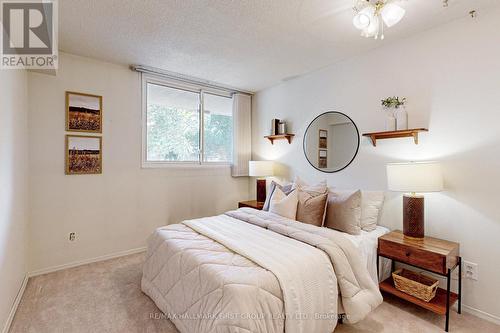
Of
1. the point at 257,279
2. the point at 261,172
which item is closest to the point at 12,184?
the point at 257,279

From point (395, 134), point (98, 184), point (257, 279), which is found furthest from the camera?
point (98, 184)

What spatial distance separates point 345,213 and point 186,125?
2.65m

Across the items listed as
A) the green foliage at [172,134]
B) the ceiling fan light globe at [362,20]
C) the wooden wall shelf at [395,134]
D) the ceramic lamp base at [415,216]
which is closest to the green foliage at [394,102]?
the wooden wall shelf at [395,134]

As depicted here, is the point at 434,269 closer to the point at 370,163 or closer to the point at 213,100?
the point at 370,163

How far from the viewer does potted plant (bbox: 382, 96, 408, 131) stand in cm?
245

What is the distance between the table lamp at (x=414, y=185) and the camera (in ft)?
6.84

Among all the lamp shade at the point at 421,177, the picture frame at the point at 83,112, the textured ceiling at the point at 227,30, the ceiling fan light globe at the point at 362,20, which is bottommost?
the lamp shade at the point at 421,177

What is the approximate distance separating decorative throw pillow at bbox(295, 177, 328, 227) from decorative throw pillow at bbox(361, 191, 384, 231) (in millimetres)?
402

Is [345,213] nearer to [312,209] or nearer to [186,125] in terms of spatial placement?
[312,209]

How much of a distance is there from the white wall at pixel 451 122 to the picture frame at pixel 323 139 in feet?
1.32

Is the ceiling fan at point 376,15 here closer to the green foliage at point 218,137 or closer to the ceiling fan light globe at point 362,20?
the ceiling fan light globe at point 362,20

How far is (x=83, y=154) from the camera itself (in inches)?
118

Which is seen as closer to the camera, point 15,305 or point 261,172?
point 15,305

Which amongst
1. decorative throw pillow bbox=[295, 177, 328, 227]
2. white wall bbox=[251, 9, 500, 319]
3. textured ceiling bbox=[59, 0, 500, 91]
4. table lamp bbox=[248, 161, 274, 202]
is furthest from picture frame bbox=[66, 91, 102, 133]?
white wall bbox=[251, 9, 500, 319]
